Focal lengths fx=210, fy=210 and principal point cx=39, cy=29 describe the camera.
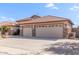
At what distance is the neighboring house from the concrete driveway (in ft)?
1.08

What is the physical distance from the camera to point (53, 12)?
9055 millimetres

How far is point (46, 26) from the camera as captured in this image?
9734mm

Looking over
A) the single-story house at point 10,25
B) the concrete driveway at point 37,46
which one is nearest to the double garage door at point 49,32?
the concrete driveway at point 37,46

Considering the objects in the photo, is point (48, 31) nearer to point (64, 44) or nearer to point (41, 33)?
point (41, 33)

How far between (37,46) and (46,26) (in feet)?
3.77

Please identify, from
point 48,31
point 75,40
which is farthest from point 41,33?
point 75,40

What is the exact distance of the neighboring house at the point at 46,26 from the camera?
934 centimetres

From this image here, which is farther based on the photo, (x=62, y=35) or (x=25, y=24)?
(x=25, y=24)

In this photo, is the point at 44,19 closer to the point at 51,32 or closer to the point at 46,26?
the point at 46,26

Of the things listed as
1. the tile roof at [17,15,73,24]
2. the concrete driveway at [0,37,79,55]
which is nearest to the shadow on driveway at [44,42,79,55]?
the concrete driveway at [0,37,79,55]

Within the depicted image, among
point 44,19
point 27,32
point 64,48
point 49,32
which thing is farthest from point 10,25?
point 64,48
